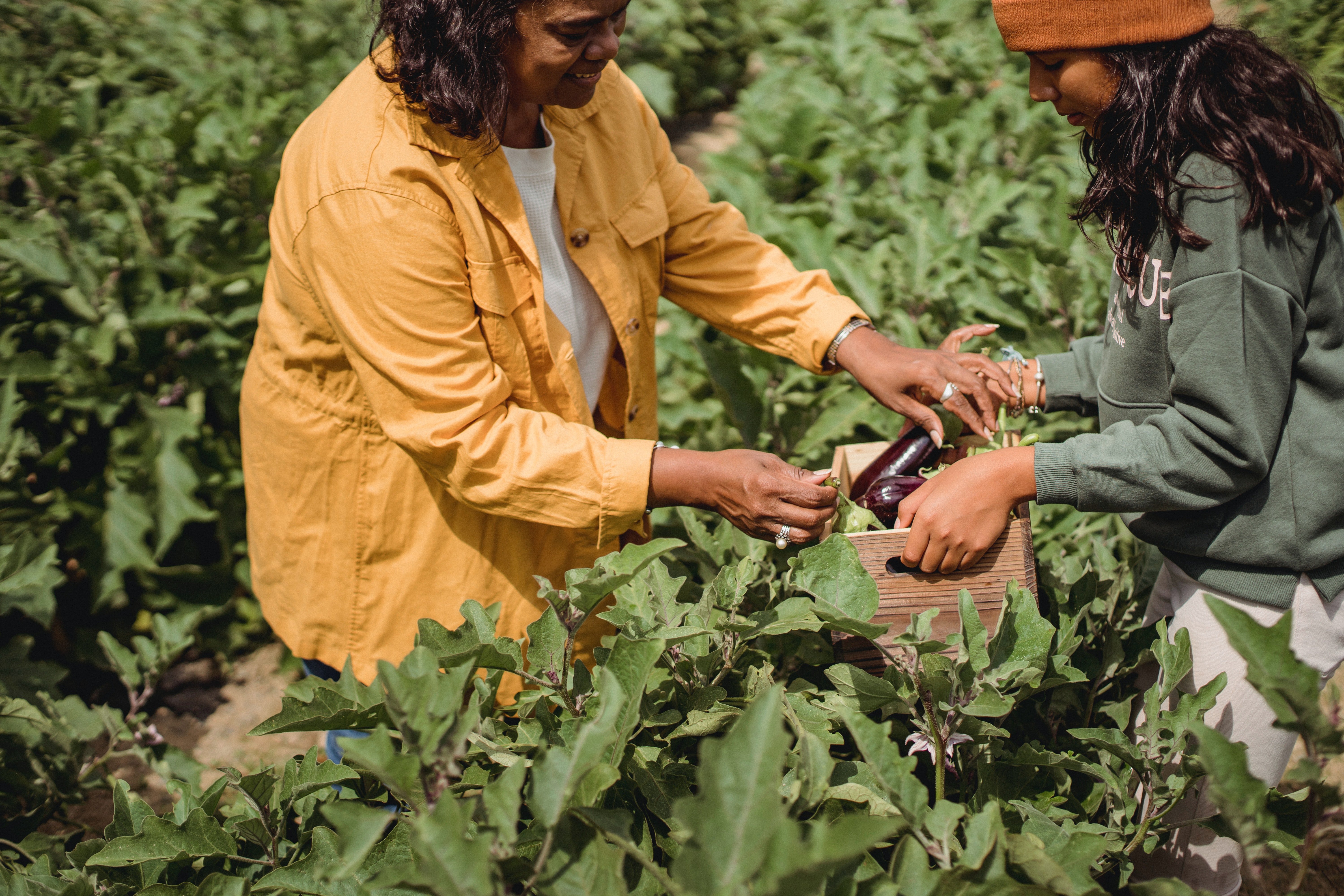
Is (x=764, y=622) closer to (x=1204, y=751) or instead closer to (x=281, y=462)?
(x=1204, y=751)

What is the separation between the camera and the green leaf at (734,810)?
3.11 feet

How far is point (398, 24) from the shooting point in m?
1.94

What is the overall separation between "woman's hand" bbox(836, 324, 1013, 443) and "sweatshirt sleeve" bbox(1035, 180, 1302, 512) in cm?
38

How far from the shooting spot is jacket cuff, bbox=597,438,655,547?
1.95 metres

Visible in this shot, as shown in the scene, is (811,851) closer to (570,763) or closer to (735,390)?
(570,763)

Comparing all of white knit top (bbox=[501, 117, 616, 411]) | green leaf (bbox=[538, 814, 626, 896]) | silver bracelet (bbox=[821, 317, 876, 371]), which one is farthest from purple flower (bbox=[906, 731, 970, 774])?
white knit top (bbox=[501, 117, 616, 411])

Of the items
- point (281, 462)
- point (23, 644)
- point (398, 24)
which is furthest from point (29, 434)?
point (398, 24)

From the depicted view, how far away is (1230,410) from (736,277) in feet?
4.12

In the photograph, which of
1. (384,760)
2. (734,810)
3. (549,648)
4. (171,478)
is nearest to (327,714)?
(549,648)

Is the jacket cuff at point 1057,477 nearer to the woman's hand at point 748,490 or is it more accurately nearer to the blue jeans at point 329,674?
the woman's hand at point 748,490

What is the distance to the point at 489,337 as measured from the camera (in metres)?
2.08

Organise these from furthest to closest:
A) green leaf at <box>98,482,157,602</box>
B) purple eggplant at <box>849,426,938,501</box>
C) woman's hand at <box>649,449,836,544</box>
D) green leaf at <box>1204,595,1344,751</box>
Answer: green leaf at <box>98,482,157,602</box>
purple eggplant at <box>849,426,938,501</box>
woman's hand at <box>649,449,836,544</box>
green leaf at <box>1204,595,1344,751</box>

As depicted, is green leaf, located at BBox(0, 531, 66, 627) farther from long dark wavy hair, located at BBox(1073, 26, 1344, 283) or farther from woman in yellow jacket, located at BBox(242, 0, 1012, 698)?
long dark wavy hair, located at BBox(1073, 26, 1344, 283)

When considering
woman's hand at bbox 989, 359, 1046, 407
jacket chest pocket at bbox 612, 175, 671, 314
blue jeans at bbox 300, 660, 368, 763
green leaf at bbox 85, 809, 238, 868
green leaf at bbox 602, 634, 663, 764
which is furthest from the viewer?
blue jeans at bbox 300, 660, 368, 763
